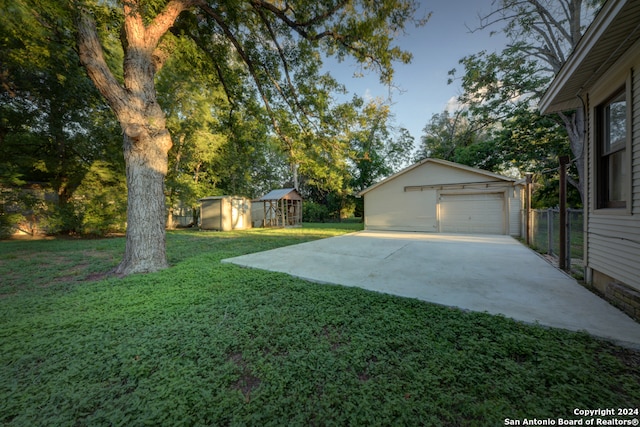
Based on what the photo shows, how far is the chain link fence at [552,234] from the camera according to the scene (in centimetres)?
522

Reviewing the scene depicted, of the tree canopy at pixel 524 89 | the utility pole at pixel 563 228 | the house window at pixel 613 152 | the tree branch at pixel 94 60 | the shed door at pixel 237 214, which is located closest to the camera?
the house window at pixel 613 152

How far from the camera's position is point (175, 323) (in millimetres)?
2404

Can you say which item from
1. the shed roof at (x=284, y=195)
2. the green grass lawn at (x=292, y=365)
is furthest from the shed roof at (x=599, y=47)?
the shed roof at (x=284, y=195)

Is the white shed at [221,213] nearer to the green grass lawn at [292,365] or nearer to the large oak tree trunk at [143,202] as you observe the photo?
the large oak tree trunk at [143,202]

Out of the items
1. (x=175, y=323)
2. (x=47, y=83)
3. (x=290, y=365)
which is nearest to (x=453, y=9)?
(x=290, y=365)

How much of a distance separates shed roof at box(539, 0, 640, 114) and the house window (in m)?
0.44

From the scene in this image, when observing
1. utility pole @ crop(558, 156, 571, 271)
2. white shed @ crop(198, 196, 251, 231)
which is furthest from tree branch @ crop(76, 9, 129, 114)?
white shed @ crop(198, 196, 251, 231)

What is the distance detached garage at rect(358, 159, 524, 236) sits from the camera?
32.1 ft

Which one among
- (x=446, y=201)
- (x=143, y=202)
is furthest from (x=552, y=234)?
(x=143, y=202)

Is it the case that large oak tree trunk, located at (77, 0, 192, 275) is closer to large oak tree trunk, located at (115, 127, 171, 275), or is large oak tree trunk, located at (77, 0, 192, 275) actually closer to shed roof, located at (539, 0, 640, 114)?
large oak tree trunk, located at (115, 127, 171, 275)

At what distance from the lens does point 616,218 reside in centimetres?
279

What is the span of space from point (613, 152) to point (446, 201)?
826cm

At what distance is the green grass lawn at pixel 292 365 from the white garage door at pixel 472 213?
9.69 m

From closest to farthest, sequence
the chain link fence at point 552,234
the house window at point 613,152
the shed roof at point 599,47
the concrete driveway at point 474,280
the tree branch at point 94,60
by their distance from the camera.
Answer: the shed roof at point 599,47 < the concrete driveway at point 474,280 < the house window at point 613,152 < the tree branch at point 94,60 < the chain link fence at point 552,234
